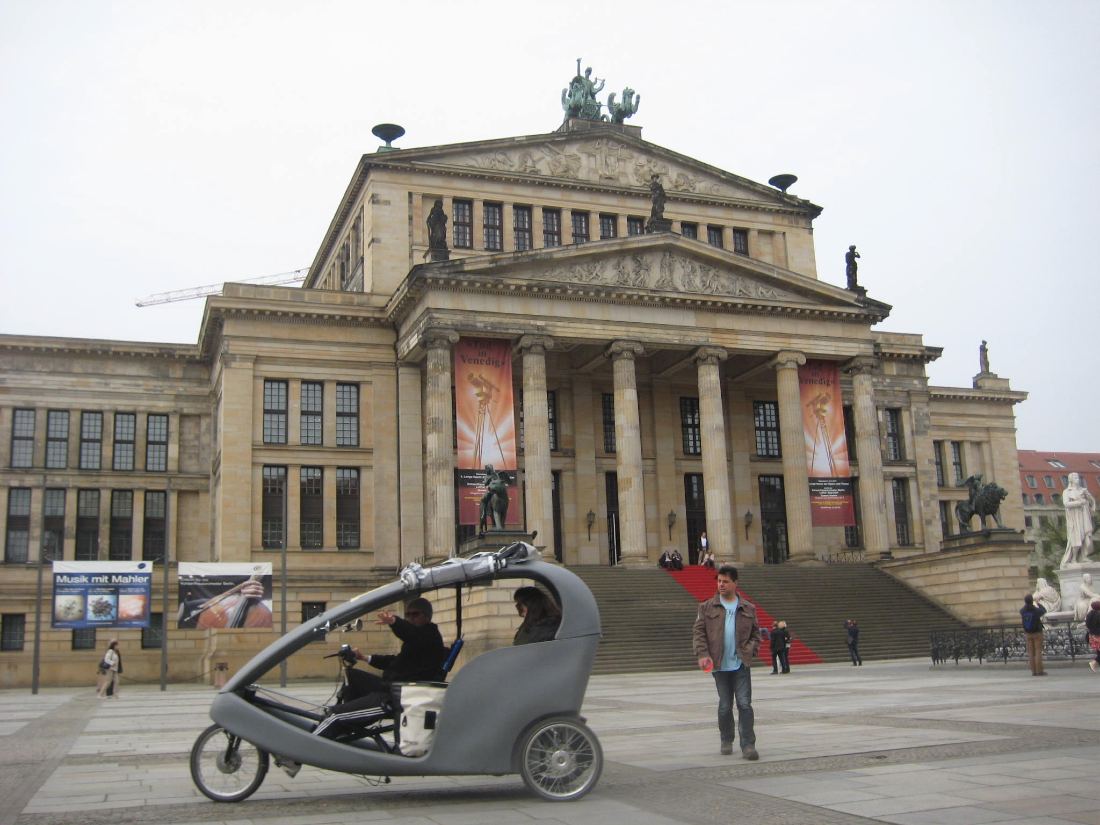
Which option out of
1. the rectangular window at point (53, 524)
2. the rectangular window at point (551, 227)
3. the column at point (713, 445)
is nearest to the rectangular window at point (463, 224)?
the rectangular window at point (551, 227)

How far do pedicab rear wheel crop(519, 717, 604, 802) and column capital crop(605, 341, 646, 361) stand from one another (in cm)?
3802

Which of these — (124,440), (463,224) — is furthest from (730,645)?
(124,440)

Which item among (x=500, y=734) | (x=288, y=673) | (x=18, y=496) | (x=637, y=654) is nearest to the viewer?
(x=500, y=734)

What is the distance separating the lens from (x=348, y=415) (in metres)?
51.2

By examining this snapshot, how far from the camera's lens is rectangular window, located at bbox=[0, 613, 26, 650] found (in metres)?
49.8

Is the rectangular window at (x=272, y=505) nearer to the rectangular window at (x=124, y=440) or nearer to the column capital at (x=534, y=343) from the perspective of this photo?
the rectangular window at (x=124, y=440)

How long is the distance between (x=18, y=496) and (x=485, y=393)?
77.2ft

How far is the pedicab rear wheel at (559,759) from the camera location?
1093 centimetres

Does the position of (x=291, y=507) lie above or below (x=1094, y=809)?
above

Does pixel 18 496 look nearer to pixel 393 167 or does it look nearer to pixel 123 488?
pixel 123 488

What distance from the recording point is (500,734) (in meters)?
11.0

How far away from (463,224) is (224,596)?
23.0 m

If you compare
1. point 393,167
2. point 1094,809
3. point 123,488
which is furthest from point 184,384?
point 1094,809

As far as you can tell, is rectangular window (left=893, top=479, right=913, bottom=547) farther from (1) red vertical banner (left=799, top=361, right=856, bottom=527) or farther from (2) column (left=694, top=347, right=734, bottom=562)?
(2) column (left=694, top=347, right=734, bottom=562)
